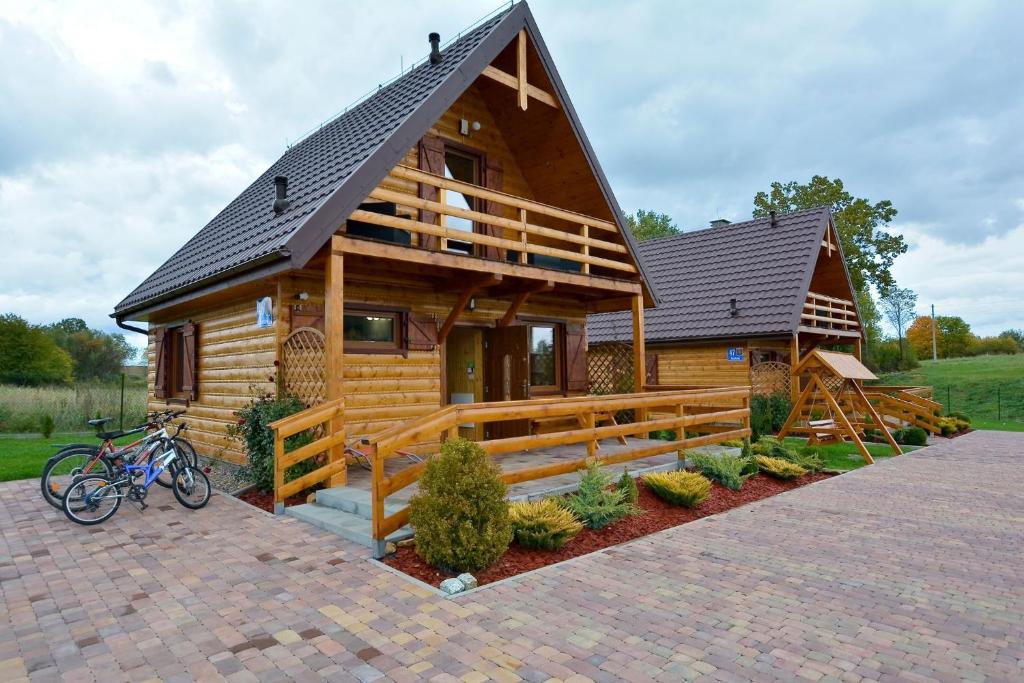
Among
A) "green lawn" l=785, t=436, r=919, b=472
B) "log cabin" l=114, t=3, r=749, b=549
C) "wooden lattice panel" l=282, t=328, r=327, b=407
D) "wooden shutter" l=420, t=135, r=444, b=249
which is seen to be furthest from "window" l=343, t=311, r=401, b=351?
"green lawn" l=785, t=436, r=919, b=472

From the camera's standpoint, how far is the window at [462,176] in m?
10.2

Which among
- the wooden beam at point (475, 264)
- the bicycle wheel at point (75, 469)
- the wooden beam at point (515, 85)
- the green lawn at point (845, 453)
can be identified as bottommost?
the green lawn at point (845, 453)

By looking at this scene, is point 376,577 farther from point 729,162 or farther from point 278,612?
point 729,162

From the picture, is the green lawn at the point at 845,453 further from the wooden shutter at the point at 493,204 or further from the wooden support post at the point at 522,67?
the wooden support post at the point at 522,67

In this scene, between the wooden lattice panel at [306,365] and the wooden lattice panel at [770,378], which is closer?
the wooden lattice panel at [306,365]

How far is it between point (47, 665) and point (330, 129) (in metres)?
11.4

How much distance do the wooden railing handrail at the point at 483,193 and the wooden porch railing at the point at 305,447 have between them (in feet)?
9.98

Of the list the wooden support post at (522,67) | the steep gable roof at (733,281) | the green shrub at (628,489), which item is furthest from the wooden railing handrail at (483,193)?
the steep gable roof at (733,281)

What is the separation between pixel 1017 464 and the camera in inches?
408

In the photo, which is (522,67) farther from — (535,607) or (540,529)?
(535,607)

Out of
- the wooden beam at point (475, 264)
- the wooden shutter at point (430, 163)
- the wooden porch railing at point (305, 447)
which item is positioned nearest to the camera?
the wooden porch railing at point (305, 447)

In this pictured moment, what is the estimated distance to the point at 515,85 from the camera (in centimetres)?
941

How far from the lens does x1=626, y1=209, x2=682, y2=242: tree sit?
45850 millimetres

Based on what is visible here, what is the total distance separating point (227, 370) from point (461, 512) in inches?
255
